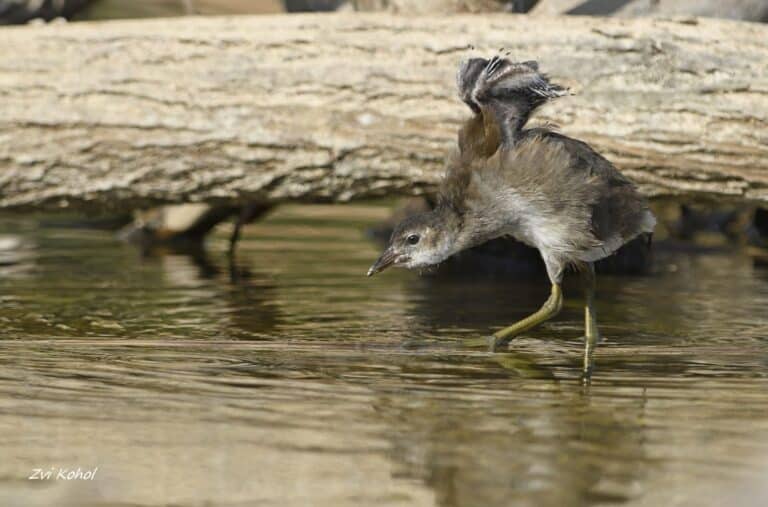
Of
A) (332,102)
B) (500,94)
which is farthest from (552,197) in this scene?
(332,102)

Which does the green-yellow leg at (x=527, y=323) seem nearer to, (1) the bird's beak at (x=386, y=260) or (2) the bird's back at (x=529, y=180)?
(2) the bird's back at (x=529, y=180)

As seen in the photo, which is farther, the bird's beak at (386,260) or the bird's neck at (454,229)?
the bird's beak at (386,260)

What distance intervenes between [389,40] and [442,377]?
2740mm

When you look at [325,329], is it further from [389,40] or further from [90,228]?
[90,228]

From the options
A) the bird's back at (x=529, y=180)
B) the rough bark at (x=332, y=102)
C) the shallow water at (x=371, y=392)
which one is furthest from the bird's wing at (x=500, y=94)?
the rough bark at (x=332, y=102)

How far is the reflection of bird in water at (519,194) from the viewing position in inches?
229

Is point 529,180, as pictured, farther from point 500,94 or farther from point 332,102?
point 332,102

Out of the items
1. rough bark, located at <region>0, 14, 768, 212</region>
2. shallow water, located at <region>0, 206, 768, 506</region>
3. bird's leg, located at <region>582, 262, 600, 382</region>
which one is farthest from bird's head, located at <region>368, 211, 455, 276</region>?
rough bark, located at <region>0, 14, 768, 212</region>

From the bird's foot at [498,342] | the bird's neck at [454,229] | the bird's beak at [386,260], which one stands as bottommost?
the bird's foot at [498,342]

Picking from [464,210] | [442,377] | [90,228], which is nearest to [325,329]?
[464,210]

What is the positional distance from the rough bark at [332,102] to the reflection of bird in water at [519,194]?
1.21 metres

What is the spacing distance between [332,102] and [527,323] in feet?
6.21

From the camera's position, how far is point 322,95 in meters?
7.38

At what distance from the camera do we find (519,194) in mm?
5875
